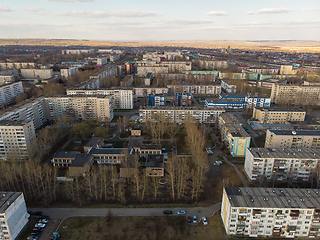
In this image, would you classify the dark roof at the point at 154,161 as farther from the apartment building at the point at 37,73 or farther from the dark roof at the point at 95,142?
the apartment building at the point at 37,73

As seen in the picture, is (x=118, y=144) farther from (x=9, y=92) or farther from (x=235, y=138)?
(x=9, y=92)

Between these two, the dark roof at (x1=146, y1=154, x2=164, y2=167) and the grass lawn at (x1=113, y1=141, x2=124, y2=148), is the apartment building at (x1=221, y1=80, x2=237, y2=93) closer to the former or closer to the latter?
the grass lawn at (x1=113, y1=141, x2=124, y2=148)

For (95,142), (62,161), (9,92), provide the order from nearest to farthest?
(62,161)
(95,142)
(9,92)

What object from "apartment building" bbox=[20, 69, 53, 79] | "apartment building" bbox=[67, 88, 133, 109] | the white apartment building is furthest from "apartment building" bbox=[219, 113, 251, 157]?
"apartment building" bbox=[20, 69, 53, 79]

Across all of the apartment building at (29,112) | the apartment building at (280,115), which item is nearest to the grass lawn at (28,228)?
the apartment building at (29,112)

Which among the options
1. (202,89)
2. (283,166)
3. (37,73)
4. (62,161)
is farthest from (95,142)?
(37,73)

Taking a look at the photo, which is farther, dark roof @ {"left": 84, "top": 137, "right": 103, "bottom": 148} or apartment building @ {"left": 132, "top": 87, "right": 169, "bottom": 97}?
apartment building @ {"left": 132, "top": 87, "right": 169, "bottom": 97}
